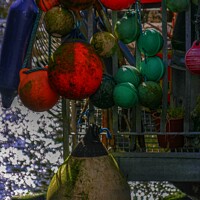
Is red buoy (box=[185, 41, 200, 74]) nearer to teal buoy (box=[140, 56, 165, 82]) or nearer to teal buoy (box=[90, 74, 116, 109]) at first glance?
teal buoy (box=[140, 56, 165, 82])

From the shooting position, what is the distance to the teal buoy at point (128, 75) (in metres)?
4.33

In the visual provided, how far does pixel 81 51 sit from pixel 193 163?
1196 millimetres

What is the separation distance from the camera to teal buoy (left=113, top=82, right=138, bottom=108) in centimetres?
422

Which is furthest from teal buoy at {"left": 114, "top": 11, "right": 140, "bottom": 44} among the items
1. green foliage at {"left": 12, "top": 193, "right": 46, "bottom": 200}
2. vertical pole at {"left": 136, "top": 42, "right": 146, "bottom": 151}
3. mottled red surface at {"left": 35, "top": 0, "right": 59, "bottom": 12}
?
green foliage at {"left": 12, "top": 193, "right": 46, "bottom": 200}

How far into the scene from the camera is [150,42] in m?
4.36

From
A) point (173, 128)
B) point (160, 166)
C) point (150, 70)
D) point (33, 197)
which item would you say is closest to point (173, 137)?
point (173, 128)

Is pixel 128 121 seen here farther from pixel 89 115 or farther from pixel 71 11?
pixel 71 11

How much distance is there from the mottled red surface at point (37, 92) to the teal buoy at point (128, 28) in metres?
0.64

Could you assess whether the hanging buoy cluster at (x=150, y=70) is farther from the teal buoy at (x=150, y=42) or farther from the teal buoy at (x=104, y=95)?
the teal buoy at (x=104, y=95)

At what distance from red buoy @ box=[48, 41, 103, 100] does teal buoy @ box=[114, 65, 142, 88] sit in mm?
338

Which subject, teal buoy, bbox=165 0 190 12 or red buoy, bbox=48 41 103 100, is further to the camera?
teal buoy, bbox=165 0 190 12

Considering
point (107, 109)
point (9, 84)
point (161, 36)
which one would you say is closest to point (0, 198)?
point (9, 84)

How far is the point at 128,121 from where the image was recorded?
4660 mm

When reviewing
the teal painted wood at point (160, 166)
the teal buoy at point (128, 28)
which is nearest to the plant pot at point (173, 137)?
the teal painted wood at point (160, 166)
